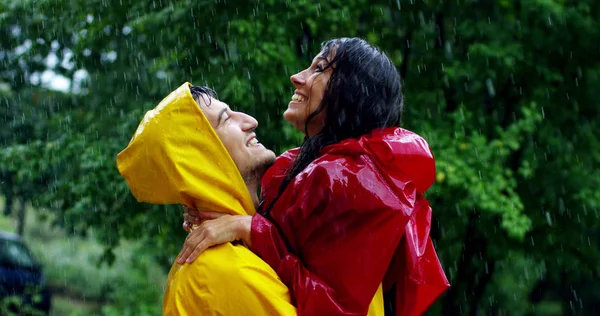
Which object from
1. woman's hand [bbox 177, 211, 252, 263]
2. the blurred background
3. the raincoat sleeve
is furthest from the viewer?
the blurred background

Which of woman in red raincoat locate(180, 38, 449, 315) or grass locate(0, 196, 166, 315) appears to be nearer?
woman in red raincoat locate(180, 38, 449, 315)

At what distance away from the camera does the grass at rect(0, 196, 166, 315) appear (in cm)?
1049

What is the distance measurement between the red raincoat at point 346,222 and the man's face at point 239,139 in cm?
25

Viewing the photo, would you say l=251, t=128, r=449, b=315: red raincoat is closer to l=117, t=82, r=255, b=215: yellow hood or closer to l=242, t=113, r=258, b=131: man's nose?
l=117, t=82, r=255, b=215: yellow hood

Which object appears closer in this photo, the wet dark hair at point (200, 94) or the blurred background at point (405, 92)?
the wet dark hair at point (200, 94)

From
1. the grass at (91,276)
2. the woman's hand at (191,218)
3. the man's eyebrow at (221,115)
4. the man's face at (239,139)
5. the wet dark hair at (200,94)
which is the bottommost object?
the grass at (91,276)

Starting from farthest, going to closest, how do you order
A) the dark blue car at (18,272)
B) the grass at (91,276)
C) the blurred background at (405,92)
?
the dark blue car at (18,272) → the grass at (91,276) → the blurred background at (405,92)

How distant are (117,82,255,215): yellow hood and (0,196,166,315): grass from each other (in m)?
6.21

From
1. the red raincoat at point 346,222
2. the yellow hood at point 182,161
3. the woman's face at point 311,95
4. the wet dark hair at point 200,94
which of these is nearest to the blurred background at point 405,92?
the wet dark hair at point 200,94

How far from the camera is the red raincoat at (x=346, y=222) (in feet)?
8.46

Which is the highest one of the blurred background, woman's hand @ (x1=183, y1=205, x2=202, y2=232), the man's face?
the man's face

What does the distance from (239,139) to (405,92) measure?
519 cm

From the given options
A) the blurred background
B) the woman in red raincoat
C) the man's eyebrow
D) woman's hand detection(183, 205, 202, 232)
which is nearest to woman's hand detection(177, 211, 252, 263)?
the woman in red raincoat

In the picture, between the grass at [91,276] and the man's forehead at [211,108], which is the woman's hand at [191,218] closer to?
the man's forehead at [211,108]
